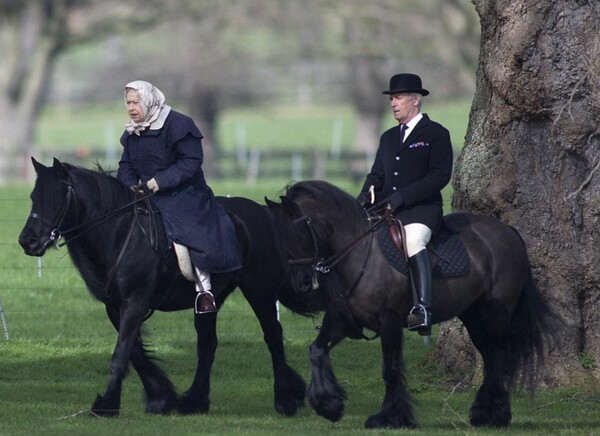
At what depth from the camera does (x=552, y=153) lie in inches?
444

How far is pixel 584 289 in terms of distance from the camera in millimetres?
11328

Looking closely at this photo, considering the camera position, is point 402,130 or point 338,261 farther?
point 402,130

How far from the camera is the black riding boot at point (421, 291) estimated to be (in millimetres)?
9516

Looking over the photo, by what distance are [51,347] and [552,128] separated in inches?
222

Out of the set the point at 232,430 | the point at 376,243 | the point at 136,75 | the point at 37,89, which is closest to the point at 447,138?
the point at 376,243

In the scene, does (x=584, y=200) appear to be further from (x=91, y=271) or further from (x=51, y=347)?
(x=51, y=347)

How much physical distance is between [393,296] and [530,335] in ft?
4.38

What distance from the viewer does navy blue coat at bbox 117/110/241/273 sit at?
997 centimetres

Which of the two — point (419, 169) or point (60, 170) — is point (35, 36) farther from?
point (419, 169)

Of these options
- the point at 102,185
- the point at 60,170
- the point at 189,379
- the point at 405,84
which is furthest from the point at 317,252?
the point at 189,379

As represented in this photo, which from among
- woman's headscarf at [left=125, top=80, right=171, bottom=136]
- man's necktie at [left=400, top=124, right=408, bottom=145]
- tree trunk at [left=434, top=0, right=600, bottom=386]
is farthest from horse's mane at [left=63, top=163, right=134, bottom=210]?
tree trunk at [left=434, top=0, right=600, bottom=386]

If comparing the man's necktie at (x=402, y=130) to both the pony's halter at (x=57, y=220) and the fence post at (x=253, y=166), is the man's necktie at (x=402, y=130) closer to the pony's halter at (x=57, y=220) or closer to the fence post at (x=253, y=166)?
the pony's halter at (x=57, y=220)

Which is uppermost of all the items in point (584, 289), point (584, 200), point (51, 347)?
point (584, 200)

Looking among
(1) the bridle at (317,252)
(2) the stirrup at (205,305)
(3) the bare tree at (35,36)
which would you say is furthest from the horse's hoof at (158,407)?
(3) the bare tree at (35,36)
